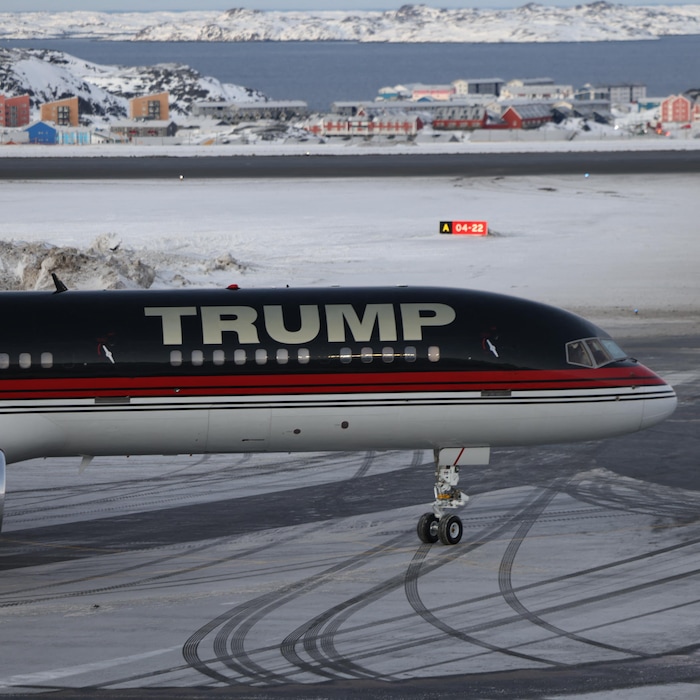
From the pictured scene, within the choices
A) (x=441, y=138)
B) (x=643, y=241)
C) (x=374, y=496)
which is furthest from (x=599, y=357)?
(x=441, y=138)

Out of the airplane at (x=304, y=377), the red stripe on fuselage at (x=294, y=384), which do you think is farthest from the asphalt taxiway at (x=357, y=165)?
the red stripe on fuselage at (x=294, y=384)

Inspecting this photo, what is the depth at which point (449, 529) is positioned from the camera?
29.3m

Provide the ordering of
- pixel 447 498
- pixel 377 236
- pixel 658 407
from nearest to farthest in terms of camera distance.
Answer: pixel 447 498, pixel 658 407, pixel 377 236

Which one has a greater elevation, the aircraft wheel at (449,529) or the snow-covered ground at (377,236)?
the aircraft wheel at (449,529)

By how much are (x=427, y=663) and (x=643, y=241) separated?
61.5 meters

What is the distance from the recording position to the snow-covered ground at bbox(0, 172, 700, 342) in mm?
64000

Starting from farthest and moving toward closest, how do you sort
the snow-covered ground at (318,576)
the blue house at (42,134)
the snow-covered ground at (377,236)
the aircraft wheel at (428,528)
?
the blue house at (42,134)
the snow-covered ground at (377,236)
the aircraft wheel at (428,528)
the snow-covered ground at (318,576)

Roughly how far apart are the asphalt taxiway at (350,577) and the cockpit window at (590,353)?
13.1 feet

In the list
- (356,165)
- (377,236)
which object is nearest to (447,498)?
(377,236)

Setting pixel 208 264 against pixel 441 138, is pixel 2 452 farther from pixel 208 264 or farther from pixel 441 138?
pixel 441 138

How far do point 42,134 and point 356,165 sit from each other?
262 ft

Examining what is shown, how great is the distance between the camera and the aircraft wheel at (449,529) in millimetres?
29234

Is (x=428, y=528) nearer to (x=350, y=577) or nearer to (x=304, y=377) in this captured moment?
(x=350, y=577)

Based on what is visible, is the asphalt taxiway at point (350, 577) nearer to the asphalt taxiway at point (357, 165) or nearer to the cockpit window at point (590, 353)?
the cockpit window at point (590, 353)
